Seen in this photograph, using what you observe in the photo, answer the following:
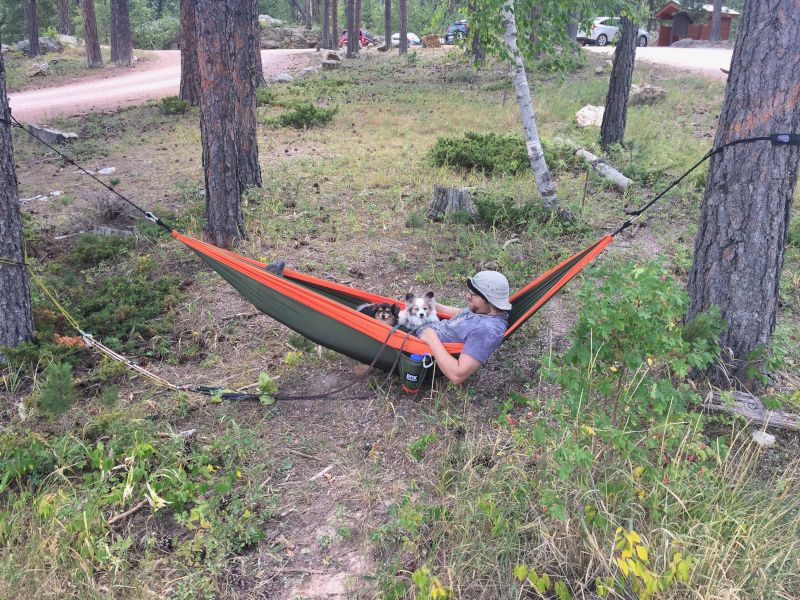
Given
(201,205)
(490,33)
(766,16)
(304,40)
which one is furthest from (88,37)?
(766,16)

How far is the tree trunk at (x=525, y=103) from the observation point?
532 centimetres

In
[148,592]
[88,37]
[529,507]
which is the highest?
[88,37]

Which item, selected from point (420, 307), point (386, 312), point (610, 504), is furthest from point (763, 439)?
point (386, 312)

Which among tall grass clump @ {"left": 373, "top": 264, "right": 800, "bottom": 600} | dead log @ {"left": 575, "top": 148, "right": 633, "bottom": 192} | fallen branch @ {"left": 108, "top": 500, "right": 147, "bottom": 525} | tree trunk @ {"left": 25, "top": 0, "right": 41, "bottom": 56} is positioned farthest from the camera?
tree trunk @ {"left": 25, "top": 0, "right": 41, "bottom": 56}

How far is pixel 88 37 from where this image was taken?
1761cm

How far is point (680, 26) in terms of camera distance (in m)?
30.4

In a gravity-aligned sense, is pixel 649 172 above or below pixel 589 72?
below

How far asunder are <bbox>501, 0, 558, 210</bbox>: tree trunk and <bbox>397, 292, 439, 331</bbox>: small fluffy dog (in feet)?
8.95

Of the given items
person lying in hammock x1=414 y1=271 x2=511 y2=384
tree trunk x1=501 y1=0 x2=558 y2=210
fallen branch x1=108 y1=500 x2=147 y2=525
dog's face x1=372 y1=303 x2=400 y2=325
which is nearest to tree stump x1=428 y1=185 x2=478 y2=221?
tree trunk x1=501 y1=0 x2=558 y2=210

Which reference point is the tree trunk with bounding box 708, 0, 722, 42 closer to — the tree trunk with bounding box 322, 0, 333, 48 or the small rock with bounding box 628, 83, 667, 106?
the tree trunk with bounding box 322, 0, 333, 48

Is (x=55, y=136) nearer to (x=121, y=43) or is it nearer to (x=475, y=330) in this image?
(x=475, y=330)

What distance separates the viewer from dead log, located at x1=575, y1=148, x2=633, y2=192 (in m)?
6.71

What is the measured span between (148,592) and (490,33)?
490 cm

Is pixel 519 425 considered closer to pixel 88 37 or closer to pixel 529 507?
pixel 529 507
